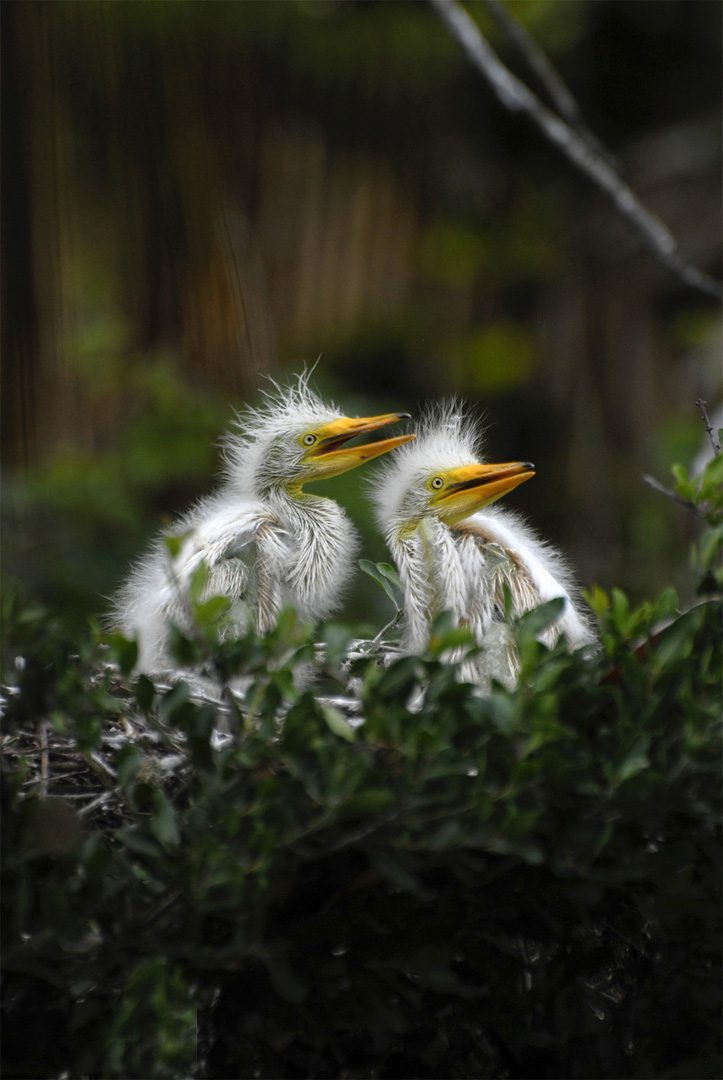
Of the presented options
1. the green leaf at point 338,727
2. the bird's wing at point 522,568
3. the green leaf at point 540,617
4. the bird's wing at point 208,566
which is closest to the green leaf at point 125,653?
the green leaf at point 338,727

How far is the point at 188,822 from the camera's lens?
835mm

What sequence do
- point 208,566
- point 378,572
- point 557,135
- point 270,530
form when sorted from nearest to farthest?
point 378,572, point 208,566, point 270,530, point 557,135

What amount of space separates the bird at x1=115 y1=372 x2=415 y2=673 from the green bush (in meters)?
0.46

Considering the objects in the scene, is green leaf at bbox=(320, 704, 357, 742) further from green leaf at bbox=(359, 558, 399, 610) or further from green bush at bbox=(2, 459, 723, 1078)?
green leaf at bbox=(359, 558, 399, 610)

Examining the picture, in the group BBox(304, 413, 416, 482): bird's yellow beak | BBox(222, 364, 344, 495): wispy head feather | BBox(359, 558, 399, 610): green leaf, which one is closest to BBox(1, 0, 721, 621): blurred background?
BBox(222, 364, 344, 495): wispy head feather

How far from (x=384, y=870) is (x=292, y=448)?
2.96ft

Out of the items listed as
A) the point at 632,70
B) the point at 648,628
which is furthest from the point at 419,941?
the point at 632,70

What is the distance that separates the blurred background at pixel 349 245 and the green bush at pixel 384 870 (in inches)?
95.8

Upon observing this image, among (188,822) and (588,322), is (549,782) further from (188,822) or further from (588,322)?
(588,322)

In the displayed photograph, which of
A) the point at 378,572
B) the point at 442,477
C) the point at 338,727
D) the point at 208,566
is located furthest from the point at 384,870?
the point at 442,477

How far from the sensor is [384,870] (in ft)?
2.67

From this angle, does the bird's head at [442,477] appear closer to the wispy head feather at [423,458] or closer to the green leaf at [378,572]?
the wispy head feather at [423,458]

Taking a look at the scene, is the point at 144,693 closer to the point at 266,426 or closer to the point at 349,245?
the point at 266,426

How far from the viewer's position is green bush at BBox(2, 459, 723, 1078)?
0.82 meters
